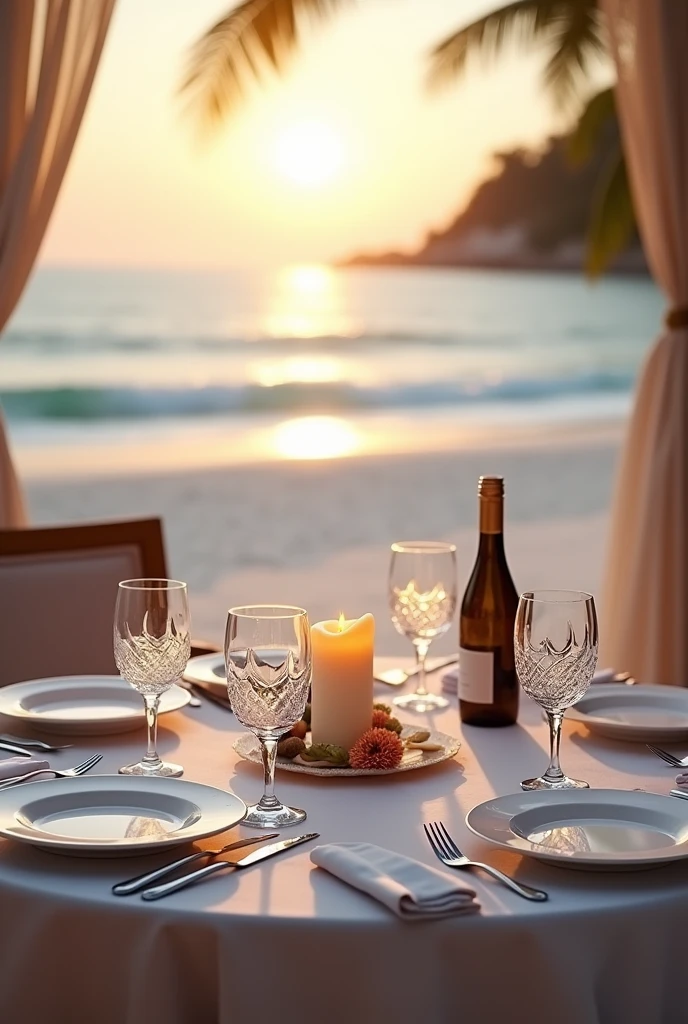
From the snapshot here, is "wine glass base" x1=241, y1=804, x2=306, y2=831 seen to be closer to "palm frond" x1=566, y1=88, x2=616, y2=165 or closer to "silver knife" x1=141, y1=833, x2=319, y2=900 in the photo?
"silver knife" x1=141, y1=833, x2=319, y2=900

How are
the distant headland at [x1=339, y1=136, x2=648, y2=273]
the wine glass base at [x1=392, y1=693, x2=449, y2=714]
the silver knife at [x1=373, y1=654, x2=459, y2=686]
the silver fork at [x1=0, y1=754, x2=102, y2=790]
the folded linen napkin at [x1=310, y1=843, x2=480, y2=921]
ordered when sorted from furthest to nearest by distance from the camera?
the distant headland at [x1=339, y1=136, x2=648, y2=273], the silver knife at [x1=373, y1=654, x2=459, y2=686], the wine glass base at [x1=392, y1=693, x2=449, y2=714], the silver fork at [x1=0, y1=754, x2=102, y2=790], the folded linen napkin at [x1=310, y1=843, x2=480, y2=921]

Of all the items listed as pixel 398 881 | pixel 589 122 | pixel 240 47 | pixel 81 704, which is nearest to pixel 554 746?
pixel 398 881

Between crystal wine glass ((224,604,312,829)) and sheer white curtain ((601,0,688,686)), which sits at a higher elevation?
sheer white curtain ((601,0,688,686))

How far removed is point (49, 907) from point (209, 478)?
9.28 meters

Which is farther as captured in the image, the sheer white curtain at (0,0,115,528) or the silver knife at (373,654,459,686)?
the sheer white curtain at (0,0,115,528)

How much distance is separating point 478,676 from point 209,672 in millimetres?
429

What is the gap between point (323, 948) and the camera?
1071 mm

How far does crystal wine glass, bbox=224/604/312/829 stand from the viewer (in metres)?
1.28

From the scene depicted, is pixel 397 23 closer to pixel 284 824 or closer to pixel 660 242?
pixel 660 242

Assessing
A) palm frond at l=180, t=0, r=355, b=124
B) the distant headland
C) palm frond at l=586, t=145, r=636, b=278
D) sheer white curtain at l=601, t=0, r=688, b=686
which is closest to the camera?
sheer white curtain at l=601, t=0, r=688, b=686

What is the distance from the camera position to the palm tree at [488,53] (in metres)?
4.69

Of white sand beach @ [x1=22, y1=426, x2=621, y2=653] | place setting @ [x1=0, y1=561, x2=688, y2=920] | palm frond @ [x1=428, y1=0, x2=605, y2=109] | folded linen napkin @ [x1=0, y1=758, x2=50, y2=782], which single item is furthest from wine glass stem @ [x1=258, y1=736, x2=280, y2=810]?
palm frond @ [x1=428, y1=0, x2=605, y2=109]

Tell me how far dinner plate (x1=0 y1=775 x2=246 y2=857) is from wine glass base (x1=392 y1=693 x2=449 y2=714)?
547 mm

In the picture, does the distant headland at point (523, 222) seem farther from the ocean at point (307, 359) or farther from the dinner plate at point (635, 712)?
the dinner plate at point (635, 712)
